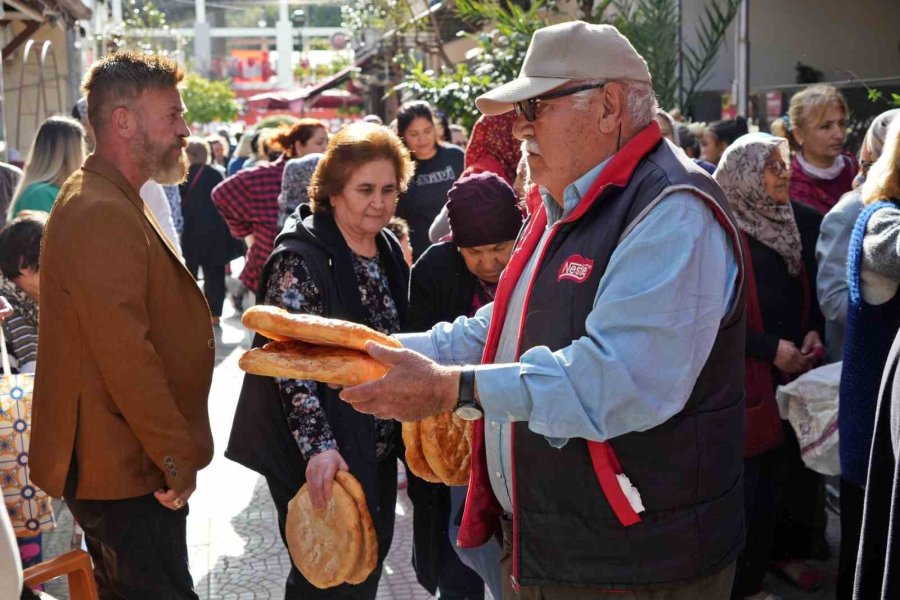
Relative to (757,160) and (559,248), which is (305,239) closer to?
(559,248)

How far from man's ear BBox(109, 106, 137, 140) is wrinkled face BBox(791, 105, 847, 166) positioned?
3.95 m

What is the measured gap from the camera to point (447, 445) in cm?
310

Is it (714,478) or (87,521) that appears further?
(87,521)

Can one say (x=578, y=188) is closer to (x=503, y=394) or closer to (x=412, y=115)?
(x=503, y=394)

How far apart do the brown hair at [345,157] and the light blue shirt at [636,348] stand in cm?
185

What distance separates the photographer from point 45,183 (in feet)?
20.1

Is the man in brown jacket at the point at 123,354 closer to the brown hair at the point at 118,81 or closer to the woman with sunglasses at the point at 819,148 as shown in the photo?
the brown hair at the point at 118,81

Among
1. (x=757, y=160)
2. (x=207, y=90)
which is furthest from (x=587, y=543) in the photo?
(x=207, y=90)

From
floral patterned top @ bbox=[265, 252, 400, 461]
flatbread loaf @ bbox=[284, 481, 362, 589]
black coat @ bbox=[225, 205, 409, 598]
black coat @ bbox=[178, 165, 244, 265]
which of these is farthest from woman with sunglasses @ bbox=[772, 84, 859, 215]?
black coat @ bbox=[178, 165, 244, 265]

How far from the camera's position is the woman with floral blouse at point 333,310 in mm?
3748

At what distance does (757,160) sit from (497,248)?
4.80 feet

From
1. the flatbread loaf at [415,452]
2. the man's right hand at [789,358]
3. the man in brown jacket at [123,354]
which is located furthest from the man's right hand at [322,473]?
the man's right hand at [789,358]

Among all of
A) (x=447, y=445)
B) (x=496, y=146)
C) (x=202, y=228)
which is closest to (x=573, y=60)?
(x=447, y=445)

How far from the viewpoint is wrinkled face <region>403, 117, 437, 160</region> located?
768cm
